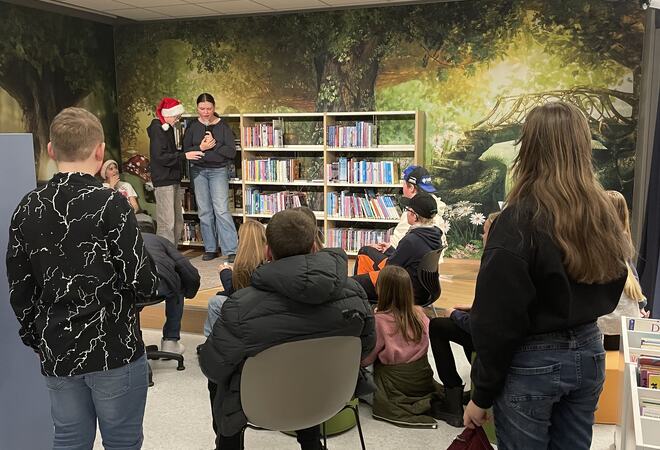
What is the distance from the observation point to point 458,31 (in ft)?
19.4

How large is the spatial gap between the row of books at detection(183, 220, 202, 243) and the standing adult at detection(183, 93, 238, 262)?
36 cm

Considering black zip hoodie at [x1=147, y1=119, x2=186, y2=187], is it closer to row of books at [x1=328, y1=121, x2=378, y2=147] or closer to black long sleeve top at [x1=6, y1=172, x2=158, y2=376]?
row of books at [x1=328, y1=121, x2=378, y2=147]

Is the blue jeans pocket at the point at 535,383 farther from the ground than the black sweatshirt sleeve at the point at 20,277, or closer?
closer

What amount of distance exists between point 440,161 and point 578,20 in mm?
1913

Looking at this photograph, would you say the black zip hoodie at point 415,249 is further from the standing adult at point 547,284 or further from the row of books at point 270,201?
Answer: the row of books at point 270,201

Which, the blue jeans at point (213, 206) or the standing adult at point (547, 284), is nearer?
the standing adult at point (547, 284)

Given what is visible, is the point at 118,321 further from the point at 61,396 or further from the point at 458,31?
the point at 458,31

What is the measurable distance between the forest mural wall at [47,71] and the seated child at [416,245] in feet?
14.1

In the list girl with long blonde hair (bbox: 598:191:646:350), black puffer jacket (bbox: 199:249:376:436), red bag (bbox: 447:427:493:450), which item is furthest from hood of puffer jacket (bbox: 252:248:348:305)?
girl with long blonde hair (bbox: 598:191:646:350)

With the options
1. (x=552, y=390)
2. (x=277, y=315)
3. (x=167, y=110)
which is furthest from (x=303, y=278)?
(x=167, y=110)

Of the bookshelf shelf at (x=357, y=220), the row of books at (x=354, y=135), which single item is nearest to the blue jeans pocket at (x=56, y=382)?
the bookshelf shelf at (x=357, y=220)

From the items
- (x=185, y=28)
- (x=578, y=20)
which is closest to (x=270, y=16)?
(x=185, y=28)

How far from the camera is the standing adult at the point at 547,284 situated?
4.62 feet

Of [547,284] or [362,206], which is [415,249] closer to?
[547,284]
